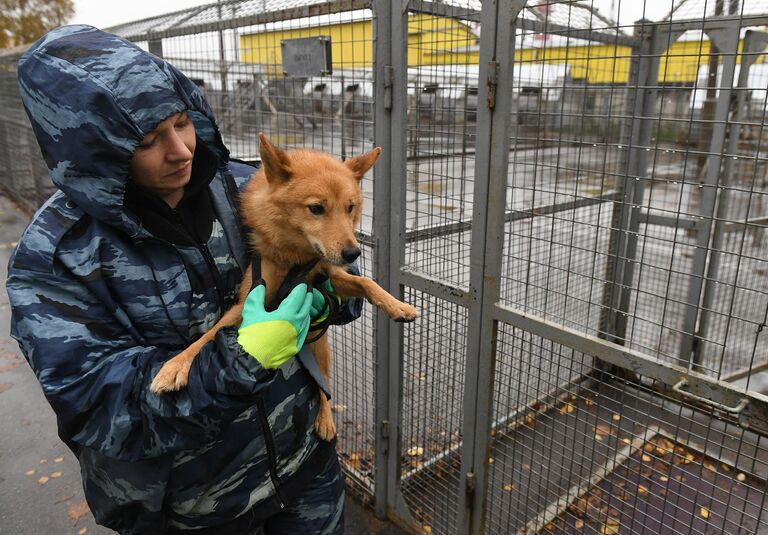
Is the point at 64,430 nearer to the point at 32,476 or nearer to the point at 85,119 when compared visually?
the point at 85,119

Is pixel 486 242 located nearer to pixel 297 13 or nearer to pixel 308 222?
pixel 308 222

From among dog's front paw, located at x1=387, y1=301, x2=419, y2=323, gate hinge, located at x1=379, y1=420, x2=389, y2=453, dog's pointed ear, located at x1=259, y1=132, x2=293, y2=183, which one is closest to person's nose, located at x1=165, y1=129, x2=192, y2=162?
dog's pointed ear, located at x1=259, y1=132, x2=293, y2=183

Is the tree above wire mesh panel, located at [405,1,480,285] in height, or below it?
above

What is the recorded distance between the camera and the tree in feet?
76.6

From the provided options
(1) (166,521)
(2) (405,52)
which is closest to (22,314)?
(1) (166,521)

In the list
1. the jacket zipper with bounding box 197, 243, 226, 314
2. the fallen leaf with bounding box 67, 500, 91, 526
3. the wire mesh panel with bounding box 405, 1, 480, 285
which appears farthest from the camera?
the fallen leaf with bounding box 67, 500, 91, 526

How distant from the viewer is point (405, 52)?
2.66 m

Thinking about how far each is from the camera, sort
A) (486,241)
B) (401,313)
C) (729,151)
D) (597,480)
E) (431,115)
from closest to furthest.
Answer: (401,313) < (486,241) < (431,115) < (597,480) < (729,151)

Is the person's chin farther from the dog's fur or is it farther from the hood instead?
the dog's fur

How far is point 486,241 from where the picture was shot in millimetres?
2486

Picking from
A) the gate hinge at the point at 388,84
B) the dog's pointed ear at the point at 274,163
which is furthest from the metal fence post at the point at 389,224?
the dog's pointed ear at the point at 274,163

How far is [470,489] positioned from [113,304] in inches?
83.4

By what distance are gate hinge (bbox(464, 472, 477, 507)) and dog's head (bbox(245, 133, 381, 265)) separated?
1.44 m

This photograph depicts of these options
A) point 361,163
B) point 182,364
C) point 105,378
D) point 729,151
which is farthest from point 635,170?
point 105,378
